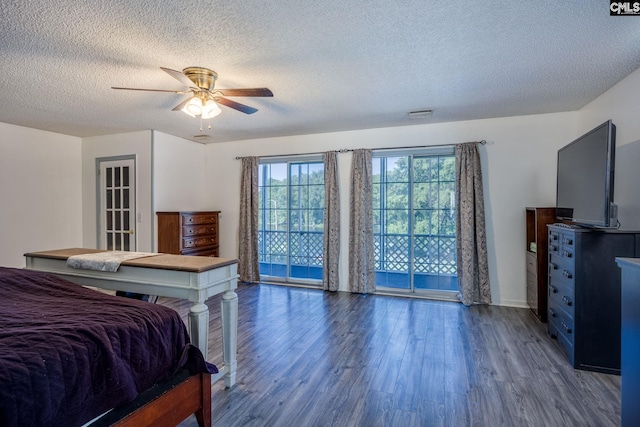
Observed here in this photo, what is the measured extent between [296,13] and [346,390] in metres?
2.49

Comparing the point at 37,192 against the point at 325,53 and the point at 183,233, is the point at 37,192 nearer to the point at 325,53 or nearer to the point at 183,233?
the point at 183,233

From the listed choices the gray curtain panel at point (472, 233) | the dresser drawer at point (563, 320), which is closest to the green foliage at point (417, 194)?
the gray curtain panel at point (472, 233)

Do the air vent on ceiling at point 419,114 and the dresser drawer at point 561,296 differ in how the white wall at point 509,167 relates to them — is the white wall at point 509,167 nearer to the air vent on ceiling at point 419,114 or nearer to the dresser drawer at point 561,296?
the air vent on ceiling at point 419,114

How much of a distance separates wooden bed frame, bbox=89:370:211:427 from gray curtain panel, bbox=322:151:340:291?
10.1 ft

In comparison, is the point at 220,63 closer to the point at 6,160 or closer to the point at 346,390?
the point at 346,390

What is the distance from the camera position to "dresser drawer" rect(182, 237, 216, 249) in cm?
469

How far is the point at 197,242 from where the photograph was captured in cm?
492

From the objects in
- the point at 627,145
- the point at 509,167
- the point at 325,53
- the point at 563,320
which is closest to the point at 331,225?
the point at 509,167

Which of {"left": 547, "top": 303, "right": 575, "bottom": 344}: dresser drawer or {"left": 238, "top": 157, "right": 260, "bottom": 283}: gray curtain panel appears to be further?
{"left": 238, "top": 157, "right": 260, "bottom": 283}: gray curtain panel

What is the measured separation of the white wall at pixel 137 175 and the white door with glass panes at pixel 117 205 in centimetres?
11

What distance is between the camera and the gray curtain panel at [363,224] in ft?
15.2

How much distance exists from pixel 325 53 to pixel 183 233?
3386 mm

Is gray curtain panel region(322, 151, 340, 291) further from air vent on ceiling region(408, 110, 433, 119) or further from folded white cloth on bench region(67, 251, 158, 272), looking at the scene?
folded white cloth on bench region(67, 251, 158, 272)

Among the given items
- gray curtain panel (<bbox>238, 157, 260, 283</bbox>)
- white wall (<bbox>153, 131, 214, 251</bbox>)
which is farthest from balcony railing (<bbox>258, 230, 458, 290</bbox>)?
white wall (<bbox>153, 131, 214, 251</bbox>)
